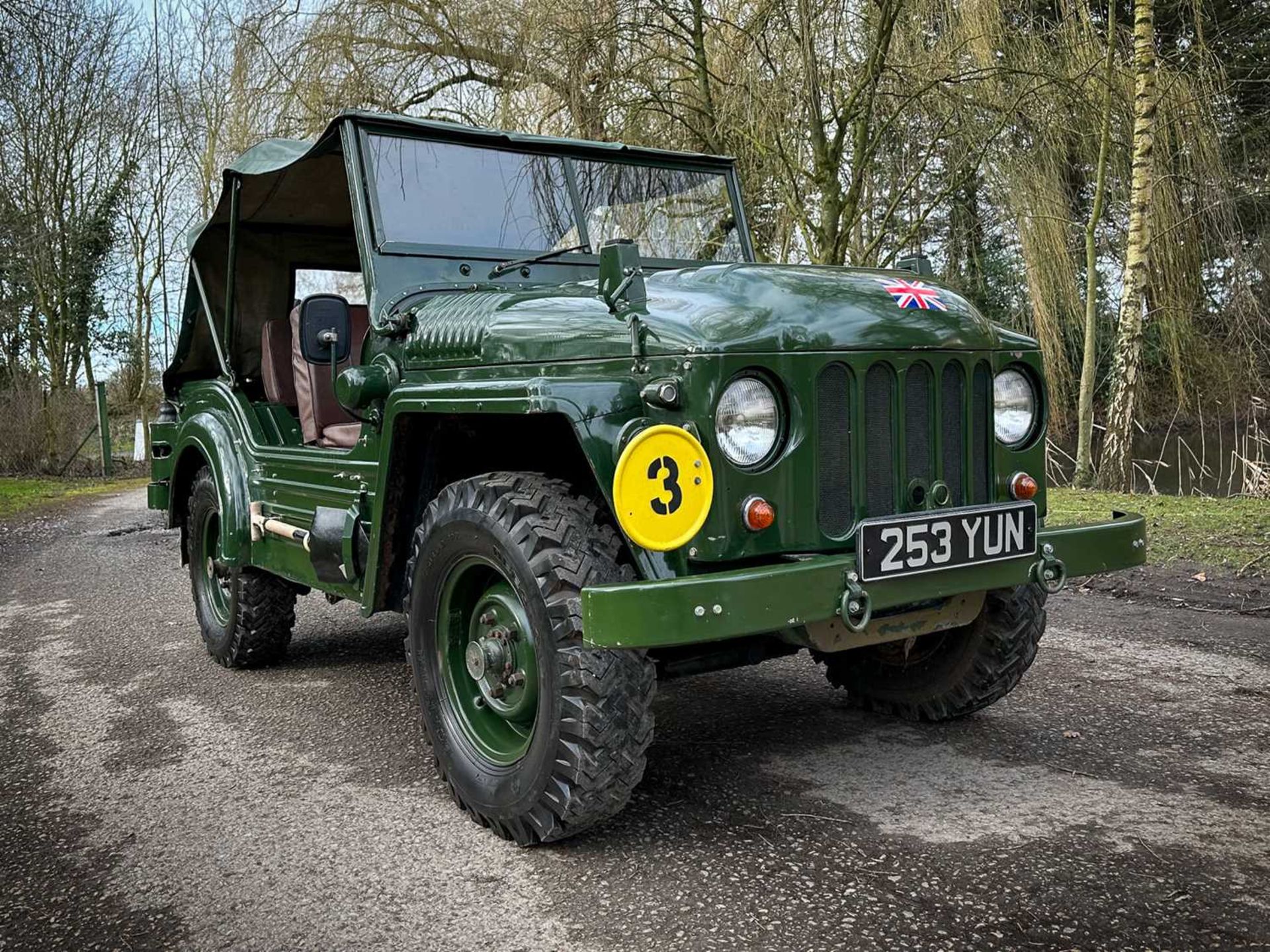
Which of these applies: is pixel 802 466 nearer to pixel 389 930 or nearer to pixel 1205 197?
pixel 389 930

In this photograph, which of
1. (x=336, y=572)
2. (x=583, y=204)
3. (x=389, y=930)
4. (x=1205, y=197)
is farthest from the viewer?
(x=1205, y=197)

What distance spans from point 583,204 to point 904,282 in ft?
5.26

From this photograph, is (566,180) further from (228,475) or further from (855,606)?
(855,606)

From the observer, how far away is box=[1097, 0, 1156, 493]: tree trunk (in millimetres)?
9453

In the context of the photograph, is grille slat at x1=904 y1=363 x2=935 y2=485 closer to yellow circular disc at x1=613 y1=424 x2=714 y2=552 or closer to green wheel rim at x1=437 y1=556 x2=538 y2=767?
yellow circular disc at x1=613 y1=424 x2=714 y2=552

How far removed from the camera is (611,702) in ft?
9.71

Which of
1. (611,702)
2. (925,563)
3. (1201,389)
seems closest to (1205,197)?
(1201,389)

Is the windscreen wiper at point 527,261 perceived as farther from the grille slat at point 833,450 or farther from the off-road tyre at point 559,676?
the grille slat at point 833,450

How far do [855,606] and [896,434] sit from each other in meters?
0.59

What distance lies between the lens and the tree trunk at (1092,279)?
31.4 feet

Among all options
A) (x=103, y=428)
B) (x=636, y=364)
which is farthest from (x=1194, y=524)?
(x=103, y=428)

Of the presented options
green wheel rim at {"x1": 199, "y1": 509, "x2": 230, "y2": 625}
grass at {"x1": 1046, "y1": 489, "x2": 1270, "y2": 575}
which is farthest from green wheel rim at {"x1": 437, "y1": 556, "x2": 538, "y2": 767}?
grass at {"x1": 1046, "y1": 489, "x2": 1270, "y2": 575}

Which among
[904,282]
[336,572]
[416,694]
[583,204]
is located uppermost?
[583,204]

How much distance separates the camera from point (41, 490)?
15.8 m
